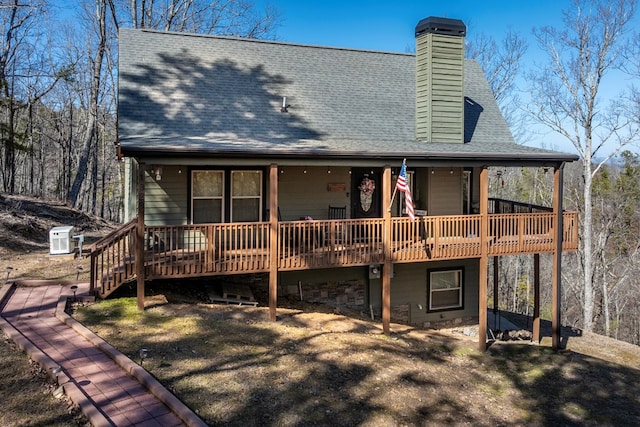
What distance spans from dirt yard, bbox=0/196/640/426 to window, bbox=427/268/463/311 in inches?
89.6

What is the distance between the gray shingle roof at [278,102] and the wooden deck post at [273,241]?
547 mm

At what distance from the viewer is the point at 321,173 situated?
13070 millimetres

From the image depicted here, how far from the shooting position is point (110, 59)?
96.1 ft

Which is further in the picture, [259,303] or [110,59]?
[110,59]

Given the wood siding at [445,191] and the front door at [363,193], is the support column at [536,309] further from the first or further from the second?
the front door at [363,193]

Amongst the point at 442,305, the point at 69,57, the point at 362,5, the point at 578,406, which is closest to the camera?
the point at 578,406

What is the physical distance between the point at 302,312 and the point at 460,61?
328 inches

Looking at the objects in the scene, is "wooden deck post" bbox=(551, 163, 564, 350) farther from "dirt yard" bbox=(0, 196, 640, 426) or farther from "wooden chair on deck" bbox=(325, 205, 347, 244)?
"wooden chair on deck" bbox=(325, 205, 347, 244)

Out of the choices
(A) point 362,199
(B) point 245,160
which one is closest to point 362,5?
(A) point 362,199

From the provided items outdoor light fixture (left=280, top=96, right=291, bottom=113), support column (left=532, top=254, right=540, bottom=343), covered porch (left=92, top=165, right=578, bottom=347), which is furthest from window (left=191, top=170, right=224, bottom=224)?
support column (left=532, top=254, right=540, bottom=343)

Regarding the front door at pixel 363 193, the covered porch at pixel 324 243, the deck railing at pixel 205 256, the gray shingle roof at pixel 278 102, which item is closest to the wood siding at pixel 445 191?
the gray shingle roof at pixel 278 102

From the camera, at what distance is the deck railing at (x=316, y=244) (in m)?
9.88

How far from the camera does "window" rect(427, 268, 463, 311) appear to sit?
14.4m

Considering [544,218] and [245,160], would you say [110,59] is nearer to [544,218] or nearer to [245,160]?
[245,160]
